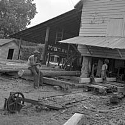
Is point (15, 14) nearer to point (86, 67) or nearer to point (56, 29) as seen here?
point (56, 29)

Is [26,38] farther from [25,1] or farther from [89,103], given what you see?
[25,1]

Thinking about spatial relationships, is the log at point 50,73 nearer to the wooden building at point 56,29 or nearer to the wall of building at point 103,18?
the wooden building at point 56,29

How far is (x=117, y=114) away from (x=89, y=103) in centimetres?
163

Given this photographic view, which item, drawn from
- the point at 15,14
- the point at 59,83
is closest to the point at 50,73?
the point at 59,83

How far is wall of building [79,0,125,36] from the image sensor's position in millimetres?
15688

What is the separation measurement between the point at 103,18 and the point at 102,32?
3.57ft

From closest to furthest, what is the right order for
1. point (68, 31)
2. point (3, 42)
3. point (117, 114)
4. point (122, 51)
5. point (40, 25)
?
point (117, 114), point (122, 51), point (40, 25), point (68, 31), point (3, 42)

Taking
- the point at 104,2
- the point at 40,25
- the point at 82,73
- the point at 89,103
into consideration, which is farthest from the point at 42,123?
the point at 40,25

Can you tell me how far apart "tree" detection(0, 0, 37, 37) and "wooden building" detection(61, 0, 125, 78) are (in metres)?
27.3

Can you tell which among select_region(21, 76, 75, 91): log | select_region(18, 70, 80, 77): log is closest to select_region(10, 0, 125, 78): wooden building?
select_region(18, 70, 80, 77): log

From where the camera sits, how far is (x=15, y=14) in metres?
43.9

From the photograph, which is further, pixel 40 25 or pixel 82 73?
pixel 40 25

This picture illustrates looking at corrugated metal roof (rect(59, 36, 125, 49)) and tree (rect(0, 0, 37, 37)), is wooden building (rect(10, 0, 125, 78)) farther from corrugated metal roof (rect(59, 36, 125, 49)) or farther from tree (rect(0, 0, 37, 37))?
tree (rect(0, 0, 37, 37))

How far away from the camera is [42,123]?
581 centimetres
